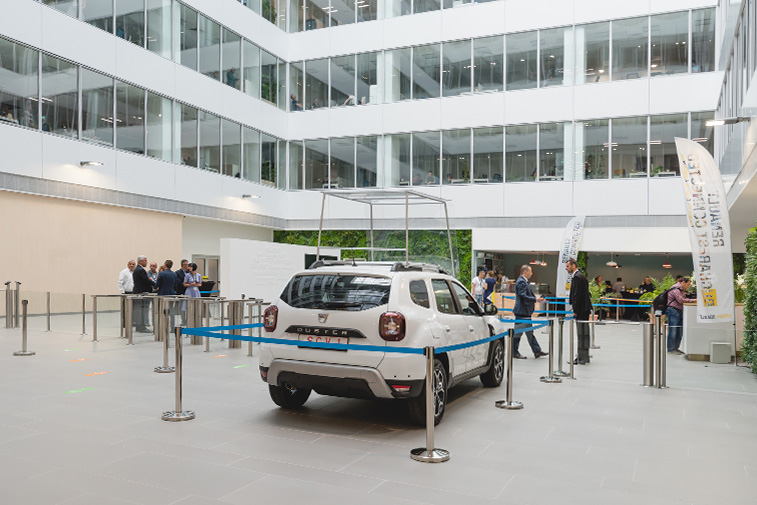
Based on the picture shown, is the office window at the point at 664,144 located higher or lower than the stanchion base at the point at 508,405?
higher

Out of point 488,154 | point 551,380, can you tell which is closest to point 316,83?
point 488,154

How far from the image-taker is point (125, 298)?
510 inches

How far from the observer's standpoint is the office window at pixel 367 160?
27562 millimetres

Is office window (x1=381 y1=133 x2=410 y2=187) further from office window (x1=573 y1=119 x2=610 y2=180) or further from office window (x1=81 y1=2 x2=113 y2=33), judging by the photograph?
office window (x1=81 y1=2 x2=113 y2=33)

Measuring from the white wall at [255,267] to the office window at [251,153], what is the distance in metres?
8.28

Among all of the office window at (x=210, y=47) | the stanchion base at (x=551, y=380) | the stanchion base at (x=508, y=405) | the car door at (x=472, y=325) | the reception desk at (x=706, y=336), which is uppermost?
the office window at (x=210, y=47)

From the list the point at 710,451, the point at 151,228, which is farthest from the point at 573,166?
the point at 710,451

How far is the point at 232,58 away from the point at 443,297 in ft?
69.4

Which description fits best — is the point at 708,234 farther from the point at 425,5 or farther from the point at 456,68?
the point at 425,5

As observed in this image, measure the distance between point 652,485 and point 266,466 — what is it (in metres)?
3.11

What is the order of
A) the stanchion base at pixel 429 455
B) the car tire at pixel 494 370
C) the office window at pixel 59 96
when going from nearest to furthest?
the stanchion base at pixel 429 455 < the car tire at pixel 494 370 < the office window at pixel 59 96

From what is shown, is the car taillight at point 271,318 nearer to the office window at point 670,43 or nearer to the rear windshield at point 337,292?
the rear windshield at point 337,292

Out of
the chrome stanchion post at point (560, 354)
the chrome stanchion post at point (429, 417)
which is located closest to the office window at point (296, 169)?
the chrome stanchion post at point (560, 354)

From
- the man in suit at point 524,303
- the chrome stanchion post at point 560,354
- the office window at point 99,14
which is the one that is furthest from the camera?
the office window at point 99,14
